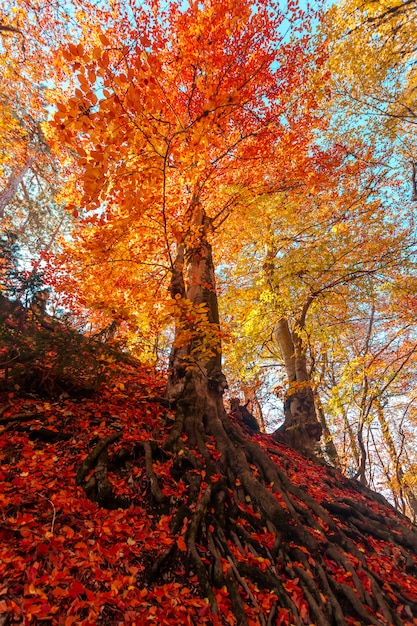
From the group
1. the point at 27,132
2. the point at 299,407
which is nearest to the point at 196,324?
the point at 299,407

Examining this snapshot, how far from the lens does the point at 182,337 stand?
17.0ft

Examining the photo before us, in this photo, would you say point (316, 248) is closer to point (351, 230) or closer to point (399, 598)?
point (351, 230)

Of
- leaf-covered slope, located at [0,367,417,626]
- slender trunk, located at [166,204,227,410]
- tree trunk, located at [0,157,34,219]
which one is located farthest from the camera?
tree trunk, located at [0,157,34,219]

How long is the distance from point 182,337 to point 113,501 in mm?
2606

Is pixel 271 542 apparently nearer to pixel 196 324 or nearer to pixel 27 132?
pixel 196 324

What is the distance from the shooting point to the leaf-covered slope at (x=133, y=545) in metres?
2.30

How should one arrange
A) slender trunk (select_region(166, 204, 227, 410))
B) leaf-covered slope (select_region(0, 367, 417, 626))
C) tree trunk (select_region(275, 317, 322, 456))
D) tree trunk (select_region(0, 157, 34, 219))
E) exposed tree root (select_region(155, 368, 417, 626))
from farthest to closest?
tree trunk (select_region(0, 157, 34, 219)), tree trunk (select_region(275, 317, 322, 456)), slender trunk (select_region(166, 204, 227, 410)), exposed tree root (select_region(155, 368, 417, 626)), leaf-covered slope (select_region(0, 367, 417, 626))

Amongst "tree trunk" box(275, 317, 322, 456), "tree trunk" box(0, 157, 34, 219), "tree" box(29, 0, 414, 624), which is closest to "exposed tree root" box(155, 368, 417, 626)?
"tree" box(29, 0, 414, 624)

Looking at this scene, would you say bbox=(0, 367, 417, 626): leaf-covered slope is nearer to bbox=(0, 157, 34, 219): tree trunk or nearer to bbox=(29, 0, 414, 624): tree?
bbox=(29, 0, 414, 624): tree

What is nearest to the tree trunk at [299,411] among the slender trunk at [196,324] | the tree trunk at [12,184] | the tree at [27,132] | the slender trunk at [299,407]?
the slender trunk at [299,407]

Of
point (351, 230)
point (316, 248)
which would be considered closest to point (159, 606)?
point (316, 248)

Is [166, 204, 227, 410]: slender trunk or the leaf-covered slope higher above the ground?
[166, 204, 227, 410]: slender trunk

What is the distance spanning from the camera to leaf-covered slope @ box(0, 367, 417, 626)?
7.54 ft

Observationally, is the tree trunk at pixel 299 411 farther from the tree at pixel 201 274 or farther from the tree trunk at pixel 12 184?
the tree trunk at pixel 12 184
